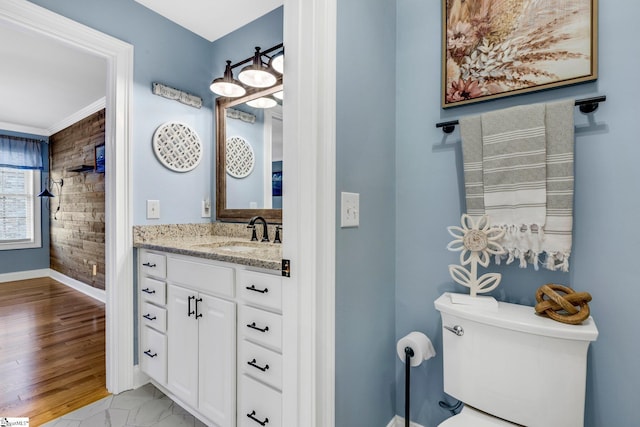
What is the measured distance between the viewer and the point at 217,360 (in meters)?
1.39

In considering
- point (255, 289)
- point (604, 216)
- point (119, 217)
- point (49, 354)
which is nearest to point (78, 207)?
Result: point (49, 354)

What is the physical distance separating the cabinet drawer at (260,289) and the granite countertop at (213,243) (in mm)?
48

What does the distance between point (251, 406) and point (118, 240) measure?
1247mm

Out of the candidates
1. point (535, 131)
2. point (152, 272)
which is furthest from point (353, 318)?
point (152, 272)

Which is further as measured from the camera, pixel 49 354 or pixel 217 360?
pixel 49 354

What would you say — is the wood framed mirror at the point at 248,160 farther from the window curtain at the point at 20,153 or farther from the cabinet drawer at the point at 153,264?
the window curtain at the point at 20,153

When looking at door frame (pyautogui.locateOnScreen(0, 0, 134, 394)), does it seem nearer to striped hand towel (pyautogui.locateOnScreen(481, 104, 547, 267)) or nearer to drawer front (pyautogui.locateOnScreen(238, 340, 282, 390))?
drawer front (pyautogui.locateOnScreen(238, 340, 282, 390))

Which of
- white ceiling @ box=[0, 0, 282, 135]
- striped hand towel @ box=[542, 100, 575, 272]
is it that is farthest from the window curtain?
striped hand towel @ box=[542, 100, 575, 272]

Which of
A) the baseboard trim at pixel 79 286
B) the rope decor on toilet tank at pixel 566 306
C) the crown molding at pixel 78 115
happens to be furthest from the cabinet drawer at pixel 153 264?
the crown molding at pixel 78 115

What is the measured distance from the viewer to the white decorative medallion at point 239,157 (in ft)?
7.27

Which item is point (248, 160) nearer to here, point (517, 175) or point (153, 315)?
point (153, 315)

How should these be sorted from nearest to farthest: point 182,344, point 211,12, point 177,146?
point 182,344, point 211,12, point 177,146

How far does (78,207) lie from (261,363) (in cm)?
430

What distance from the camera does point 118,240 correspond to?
182 cm
